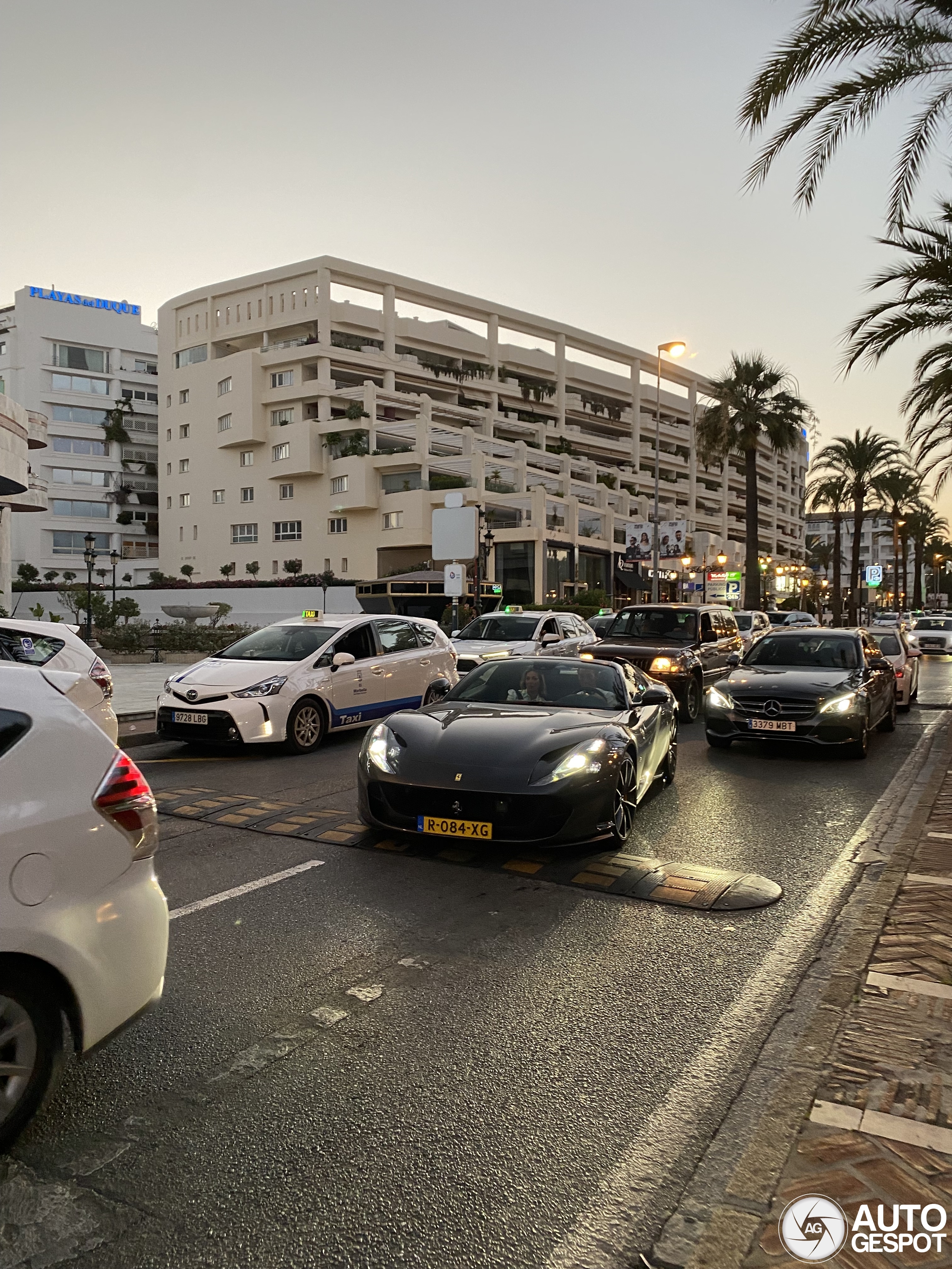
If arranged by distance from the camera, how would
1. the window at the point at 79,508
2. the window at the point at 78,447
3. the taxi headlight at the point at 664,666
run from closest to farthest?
the taxi headlight at the point at 664,666 → the window at the point at 79,508 → the window at the point at 78,447

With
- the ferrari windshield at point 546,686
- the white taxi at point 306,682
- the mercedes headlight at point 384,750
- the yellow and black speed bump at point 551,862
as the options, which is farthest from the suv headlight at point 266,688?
the mercedes headlight at point 384,750

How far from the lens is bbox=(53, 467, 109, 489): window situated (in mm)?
74625

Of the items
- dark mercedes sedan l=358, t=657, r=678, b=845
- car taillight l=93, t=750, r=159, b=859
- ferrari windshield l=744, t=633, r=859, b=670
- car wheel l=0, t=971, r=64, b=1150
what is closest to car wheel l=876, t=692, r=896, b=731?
ferrari windshield l=744, t=633, r=859, b=670

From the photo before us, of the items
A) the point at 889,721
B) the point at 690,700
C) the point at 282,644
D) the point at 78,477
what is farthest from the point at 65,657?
the point at 78,477

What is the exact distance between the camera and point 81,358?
7656cm

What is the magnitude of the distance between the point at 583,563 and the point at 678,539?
43.5ft

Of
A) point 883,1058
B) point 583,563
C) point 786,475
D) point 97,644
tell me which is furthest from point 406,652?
point 786,475

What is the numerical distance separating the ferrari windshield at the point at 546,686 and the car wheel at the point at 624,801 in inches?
30.9

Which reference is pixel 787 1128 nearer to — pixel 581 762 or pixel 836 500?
pixel 581 762

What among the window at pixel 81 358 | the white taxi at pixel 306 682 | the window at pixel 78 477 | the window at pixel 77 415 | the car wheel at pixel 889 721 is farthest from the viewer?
the window at pixel 77 415

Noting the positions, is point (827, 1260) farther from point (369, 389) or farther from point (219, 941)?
point (369, 389)

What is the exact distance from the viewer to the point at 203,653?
28.2m

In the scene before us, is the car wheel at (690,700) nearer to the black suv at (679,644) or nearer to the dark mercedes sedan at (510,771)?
the black suv at (679,644)

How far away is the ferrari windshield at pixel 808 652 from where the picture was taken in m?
11.9
